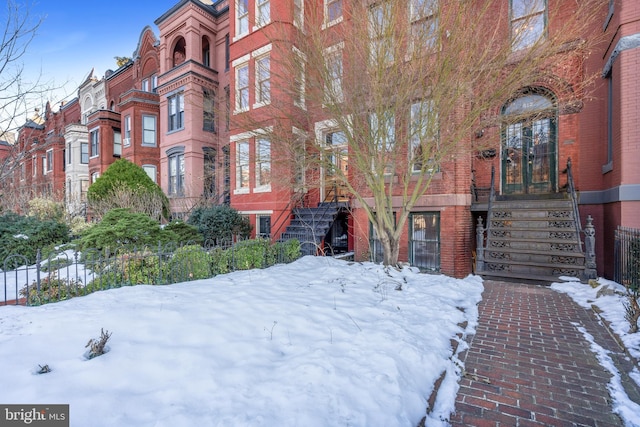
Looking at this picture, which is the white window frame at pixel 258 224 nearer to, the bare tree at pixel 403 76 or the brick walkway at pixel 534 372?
the bare tree at pixel 403 76

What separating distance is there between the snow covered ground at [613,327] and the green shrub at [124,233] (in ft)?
29.5

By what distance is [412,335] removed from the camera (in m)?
3.96

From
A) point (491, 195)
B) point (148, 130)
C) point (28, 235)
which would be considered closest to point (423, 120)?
point (491, 195)

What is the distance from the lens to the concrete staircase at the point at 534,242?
7.20 m

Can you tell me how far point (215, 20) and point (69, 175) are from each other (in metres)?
18.2

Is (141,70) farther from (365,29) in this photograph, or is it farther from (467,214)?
(467,214)

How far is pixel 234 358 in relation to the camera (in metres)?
3.10

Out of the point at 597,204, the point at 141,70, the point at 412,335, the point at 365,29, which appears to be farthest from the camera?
the point at 141,70

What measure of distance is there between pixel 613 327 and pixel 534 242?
3.55 meters

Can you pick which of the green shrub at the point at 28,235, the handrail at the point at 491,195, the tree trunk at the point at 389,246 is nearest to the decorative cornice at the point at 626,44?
the handrail at the point at 491,195

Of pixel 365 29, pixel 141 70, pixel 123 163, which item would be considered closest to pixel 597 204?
pixel 365 29

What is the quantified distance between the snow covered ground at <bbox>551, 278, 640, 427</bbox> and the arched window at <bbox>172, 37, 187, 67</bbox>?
71.0 feet

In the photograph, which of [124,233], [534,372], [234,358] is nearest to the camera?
[234,358]

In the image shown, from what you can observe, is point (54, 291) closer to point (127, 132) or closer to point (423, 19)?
point (423, 19)
